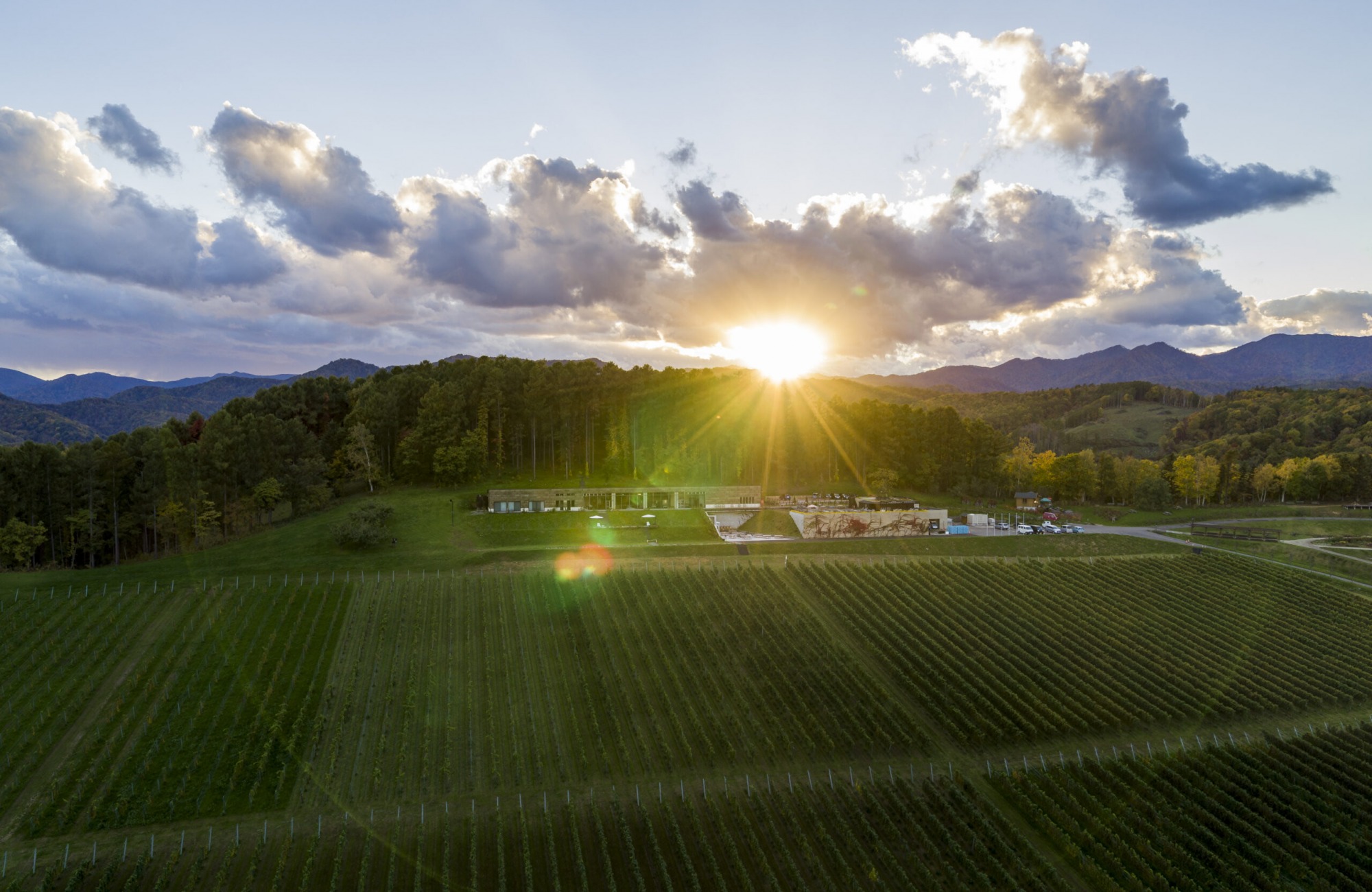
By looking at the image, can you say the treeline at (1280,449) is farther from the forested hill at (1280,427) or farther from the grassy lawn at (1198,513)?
the grassy lawn at (1198,513)

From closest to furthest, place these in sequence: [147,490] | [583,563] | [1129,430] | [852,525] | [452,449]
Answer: [583,563] < [147,490] < [852,525] < [452,449] < [1129,430]

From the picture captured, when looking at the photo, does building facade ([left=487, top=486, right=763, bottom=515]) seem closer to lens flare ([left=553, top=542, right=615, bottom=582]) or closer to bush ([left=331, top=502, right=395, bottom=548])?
bush ([left=331, top=502, right=395, bottom=548])

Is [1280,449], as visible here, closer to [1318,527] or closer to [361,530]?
[1318,527]

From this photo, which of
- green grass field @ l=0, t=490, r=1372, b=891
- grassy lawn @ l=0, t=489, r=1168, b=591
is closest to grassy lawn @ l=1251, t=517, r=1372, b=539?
green grass field @ l=0, t=490, r=1372, b=891

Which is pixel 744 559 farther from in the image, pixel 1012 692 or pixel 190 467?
pixel 190 467

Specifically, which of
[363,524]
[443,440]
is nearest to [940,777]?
[363,524]

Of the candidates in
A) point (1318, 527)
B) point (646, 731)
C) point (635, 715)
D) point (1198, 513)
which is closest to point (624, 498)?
point (635, 715)

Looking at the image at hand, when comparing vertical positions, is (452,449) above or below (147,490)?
above
